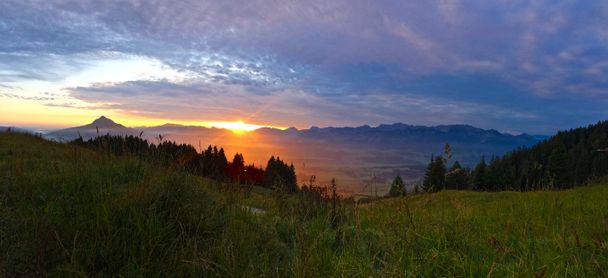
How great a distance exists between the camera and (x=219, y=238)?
14.7 ft

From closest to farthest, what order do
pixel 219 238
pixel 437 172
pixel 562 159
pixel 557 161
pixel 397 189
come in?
pixel 219 238 < pixel 397 189 < pixel 437 172 < pixel 557 161 < pixel 562 159

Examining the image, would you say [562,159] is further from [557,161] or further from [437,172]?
[437,172]

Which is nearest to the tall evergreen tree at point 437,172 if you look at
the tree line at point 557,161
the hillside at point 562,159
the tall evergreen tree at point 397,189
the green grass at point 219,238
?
the tall evergreen tree at point 397,189

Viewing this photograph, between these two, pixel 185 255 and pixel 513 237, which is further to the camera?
pixel 513 237

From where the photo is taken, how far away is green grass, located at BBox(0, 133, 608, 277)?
3.71 meters

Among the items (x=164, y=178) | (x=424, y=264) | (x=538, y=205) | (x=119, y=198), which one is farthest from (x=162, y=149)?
(x=538, y=205)

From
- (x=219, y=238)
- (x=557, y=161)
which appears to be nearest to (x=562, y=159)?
(x=557, y=161)

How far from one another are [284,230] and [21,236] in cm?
294

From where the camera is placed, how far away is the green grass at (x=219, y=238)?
Result: 371 cm

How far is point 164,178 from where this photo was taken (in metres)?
5.18

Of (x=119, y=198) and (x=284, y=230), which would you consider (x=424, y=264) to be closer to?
(x=284, y=230)

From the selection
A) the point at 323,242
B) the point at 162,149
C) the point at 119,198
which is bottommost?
the point at 323,242

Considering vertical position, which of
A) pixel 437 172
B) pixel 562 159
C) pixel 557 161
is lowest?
pixel 437 172

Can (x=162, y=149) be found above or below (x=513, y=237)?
above
